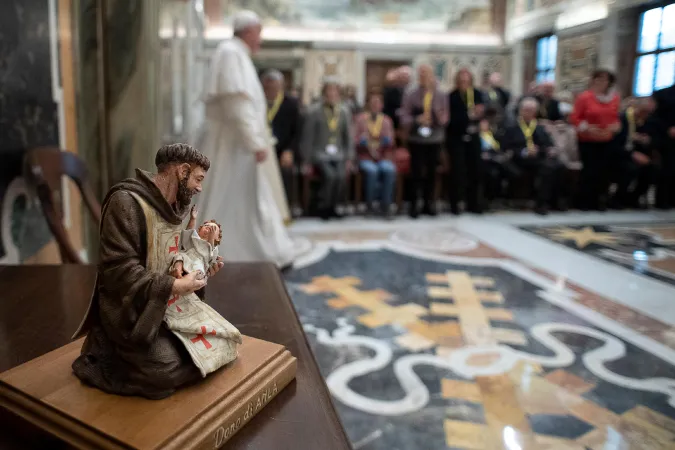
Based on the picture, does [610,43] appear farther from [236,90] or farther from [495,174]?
[236,90]

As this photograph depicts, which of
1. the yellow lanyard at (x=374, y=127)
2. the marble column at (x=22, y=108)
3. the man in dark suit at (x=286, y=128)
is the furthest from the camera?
the yellow lanyard at (x=374, y=127)

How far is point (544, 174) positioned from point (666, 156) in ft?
5.76

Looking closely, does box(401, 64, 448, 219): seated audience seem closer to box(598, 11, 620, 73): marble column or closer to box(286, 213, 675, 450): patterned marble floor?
box(286, 213, 675, 450): patterned marble floor

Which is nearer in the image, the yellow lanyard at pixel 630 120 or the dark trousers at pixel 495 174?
the dark trousers at pixel 495 174

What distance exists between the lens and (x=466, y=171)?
701 cm

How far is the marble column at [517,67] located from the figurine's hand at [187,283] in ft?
43.8

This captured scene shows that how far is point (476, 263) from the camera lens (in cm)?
442

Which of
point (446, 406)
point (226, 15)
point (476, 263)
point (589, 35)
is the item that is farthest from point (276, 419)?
point (226, 15)

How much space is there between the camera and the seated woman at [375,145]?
267 inches

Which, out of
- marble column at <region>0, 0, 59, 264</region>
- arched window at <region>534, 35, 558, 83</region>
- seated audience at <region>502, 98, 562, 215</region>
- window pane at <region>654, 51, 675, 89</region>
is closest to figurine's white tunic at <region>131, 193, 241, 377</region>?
marble column at <region>0, 0, 59, 264</region>

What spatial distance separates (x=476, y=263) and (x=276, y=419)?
148 inches

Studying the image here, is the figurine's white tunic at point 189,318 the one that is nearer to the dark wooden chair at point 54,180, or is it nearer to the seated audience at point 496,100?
the dark wooden chair at point 54,180

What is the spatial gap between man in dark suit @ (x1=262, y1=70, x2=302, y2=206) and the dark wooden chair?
4.31 meters

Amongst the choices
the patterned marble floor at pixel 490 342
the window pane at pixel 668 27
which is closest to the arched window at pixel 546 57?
the patterned marble floor at pixel 490 342
